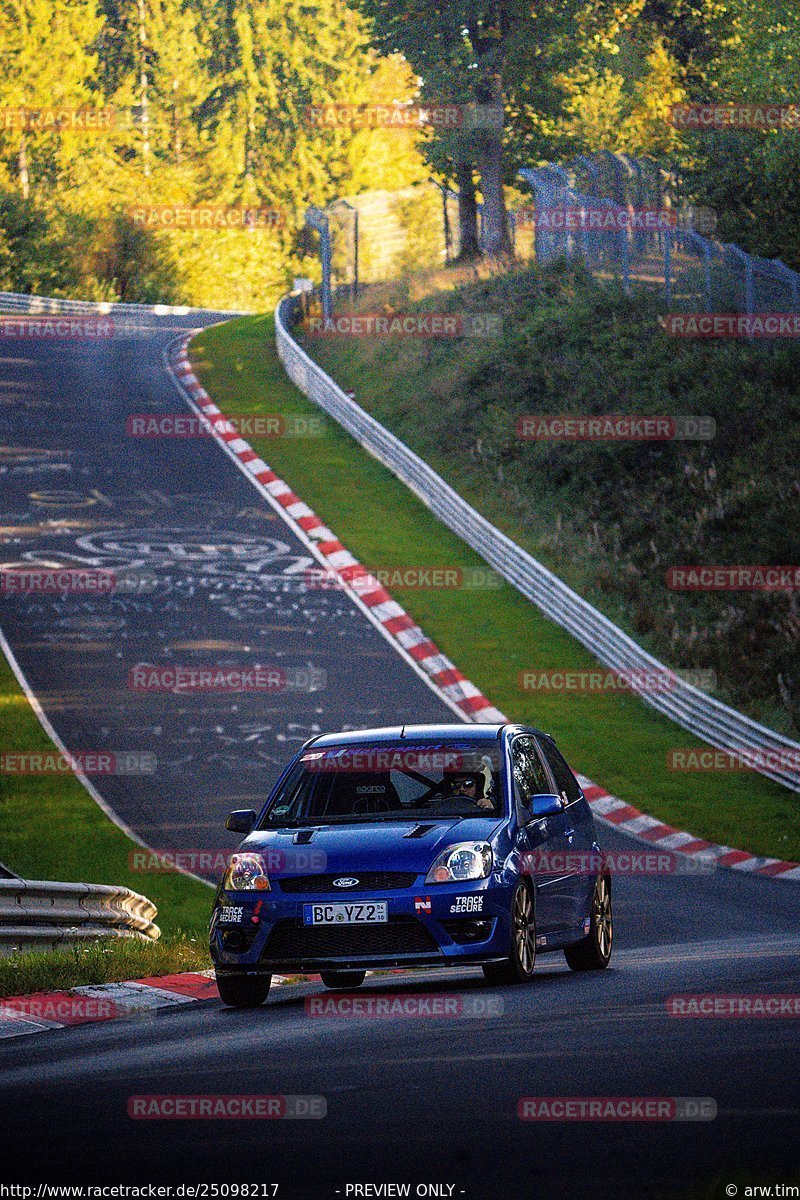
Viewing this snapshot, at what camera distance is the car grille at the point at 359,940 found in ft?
33.5

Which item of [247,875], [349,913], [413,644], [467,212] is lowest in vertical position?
[413,644]

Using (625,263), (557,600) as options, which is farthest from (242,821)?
(625,263)

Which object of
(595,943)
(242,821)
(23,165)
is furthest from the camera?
(23,165)

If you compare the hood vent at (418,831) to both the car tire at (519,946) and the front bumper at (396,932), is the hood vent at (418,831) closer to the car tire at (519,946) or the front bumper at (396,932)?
the front bumper at (396,932)

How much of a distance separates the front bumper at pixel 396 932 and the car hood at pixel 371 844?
153 mm

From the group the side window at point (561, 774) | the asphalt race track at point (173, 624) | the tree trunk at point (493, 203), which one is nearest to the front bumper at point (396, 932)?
the side window at point (561, 774)

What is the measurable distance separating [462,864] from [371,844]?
20.5 inches

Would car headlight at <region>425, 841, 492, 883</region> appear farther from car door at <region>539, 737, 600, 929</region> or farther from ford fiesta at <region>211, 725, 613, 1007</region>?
car door at <region>539, 737, 600, 929</region>

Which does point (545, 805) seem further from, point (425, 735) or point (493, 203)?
point (493, 203)

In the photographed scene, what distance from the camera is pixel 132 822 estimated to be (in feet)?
66.5

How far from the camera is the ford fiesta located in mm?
10227

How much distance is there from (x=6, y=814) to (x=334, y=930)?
11.1 m

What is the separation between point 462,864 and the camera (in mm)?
10320

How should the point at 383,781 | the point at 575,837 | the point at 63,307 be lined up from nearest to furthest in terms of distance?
the point at 383,781 < the point at 575,837 < the point at 63,307
